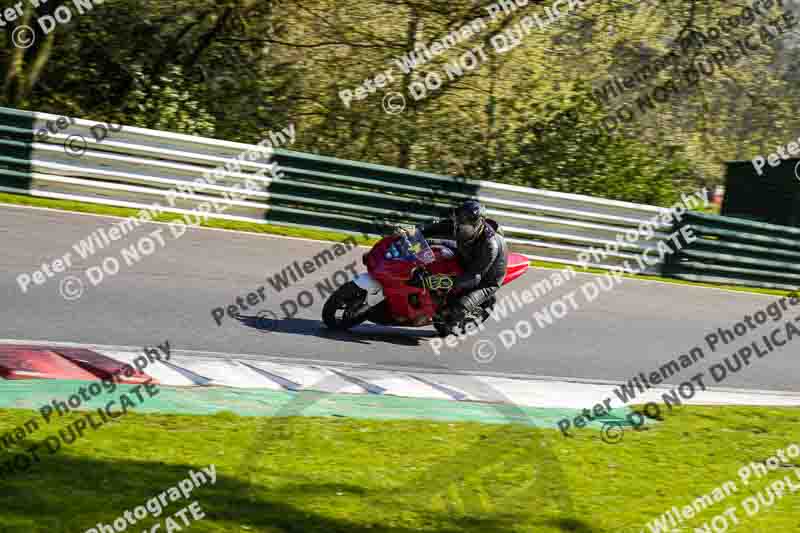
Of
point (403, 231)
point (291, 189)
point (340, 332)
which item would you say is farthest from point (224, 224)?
point (403, 231)

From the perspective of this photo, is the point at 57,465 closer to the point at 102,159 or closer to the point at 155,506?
the point at 155,506

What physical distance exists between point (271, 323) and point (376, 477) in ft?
14.3

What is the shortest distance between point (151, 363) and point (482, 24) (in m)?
13.5

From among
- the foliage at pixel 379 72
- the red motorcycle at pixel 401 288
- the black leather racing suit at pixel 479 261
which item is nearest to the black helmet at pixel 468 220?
the black leather racing suit at pixel 479 261

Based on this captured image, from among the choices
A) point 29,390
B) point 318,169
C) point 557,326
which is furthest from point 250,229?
point 29,390

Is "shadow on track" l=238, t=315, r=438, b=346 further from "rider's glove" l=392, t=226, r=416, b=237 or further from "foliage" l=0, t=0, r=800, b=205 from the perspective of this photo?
"foliage" l=0, t=0, r=800, b=205

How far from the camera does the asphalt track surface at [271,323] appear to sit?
9186mm

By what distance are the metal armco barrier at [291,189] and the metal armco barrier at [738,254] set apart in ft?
1.88

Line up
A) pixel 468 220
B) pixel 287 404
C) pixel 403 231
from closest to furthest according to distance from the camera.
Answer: pixel 287 404 → pixel 468 220 → pixel 403 231

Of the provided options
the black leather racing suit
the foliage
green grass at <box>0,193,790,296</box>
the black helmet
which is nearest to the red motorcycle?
the black leather racing suit

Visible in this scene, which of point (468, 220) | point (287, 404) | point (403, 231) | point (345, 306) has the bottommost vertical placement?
point (287, 404)

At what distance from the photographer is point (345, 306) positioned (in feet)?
33.0

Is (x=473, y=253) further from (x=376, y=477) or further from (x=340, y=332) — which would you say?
(x=376, y=477)

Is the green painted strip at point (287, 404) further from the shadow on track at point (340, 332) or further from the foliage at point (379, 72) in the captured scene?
the foliage at point (379, 72)
